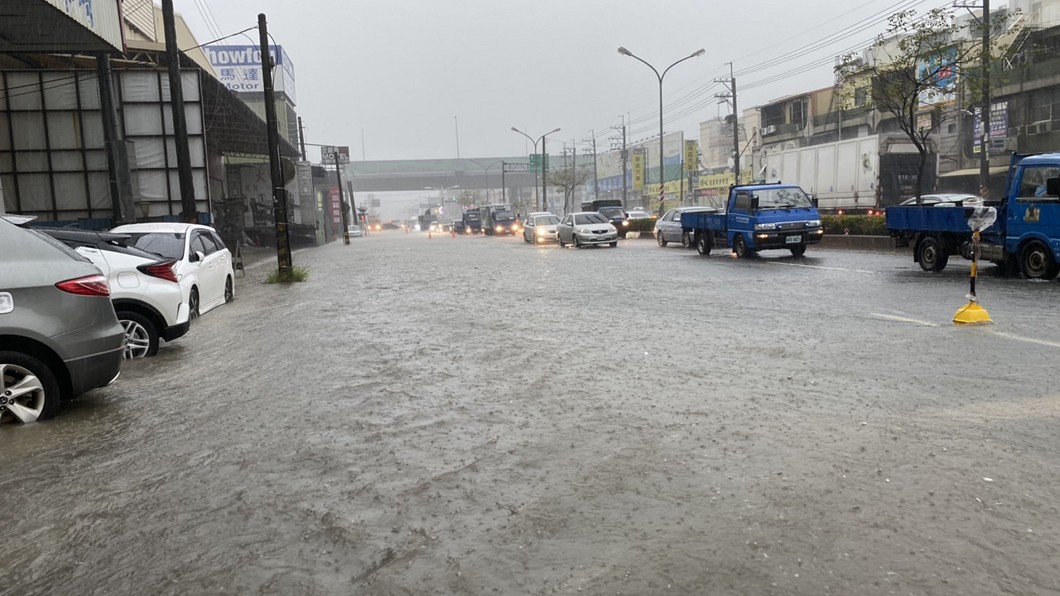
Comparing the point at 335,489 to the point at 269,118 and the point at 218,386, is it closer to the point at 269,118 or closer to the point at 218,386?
the point at 218,386

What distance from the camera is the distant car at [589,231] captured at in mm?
31777

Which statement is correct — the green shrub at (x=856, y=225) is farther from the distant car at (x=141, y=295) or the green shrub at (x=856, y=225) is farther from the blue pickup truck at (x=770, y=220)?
the distant car at (x=141, y=295)

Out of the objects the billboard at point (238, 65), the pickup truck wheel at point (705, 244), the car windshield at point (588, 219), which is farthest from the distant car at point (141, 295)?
the billboard at point (238, 65)

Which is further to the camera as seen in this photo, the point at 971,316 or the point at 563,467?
the point at 971,316

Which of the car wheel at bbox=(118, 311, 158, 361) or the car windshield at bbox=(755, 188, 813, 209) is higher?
the car windshield at bbox=(755, 188, 813, 209)

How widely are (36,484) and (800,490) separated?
4297mm

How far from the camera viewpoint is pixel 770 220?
2091 centimetres

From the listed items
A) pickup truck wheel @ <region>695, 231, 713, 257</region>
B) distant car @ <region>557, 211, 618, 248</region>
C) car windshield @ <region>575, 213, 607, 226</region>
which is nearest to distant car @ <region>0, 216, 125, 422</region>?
pickup truck wheel @ <region>695, 231, 713, 257</region>

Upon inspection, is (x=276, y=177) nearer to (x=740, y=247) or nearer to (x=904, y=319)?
(x=740, y=247)

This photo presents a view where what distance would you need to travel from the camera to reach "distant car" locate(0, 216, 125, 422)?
226 inches

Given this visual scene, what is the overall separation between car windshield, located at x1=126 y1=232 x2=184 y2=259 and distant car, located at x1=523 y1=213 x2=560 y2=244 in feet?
85.3

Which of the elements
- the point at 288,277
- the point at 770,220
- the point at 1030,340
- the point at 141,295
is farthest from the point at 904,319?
the point at 288,277

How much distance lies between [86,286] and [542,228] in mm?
32914

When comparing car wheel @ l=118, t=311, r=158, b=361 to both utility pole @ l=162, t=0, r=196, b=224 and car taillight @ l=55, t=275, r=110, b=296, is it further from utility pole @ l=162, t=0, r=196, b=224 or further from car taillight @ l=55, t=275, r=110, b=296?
utility pole @ l=162, t=0, r=196, b=224
